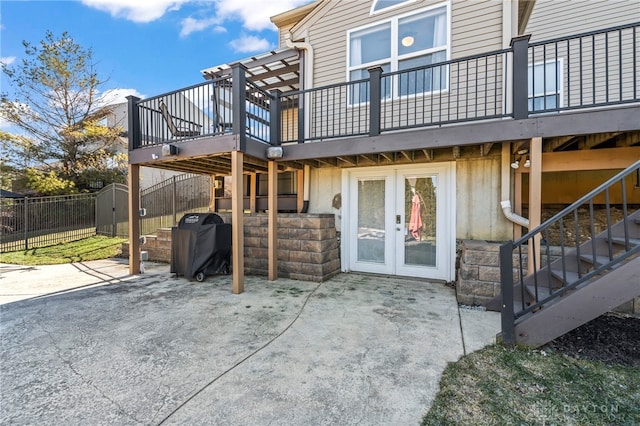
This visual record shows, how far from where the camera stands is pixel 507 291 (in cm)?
267

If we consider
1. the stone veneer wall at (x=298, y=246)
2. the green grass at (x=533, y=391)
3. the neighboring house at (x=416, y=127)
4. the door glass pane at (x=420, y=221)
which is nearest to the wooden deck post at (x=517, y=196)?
the neighboring house at (x=416, y=127)

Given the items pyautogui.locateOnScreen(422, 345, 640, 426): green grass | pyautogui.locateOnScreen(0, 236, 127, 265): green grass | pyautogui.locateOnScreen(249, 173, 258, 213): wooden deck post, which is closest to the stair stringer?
pyautogui.locateOnScreen(422, 345, 640, 426): green grass

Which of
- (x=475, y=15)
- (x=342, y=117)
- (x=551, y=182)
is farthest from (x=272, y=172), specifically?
(x=551, y=182)

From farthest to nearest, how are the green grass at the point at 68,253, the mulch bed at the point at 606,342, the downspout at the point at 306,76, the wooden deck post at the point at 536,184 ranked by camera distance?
the green grass at the point at 68,253, the downspout at the point at 306,76, the wooden deck post at the point at 536,184, the mulch bed at the point at 606,342

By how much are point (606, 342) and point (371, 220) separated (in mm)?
3597

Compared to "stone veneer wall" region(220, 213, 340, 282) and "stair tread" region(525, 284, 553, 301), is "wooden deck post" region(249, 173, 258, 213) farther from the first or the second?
"stair tread" region(525, 284, 553, 301)

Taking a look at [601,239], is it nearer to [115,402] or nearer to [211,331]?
[211,331]

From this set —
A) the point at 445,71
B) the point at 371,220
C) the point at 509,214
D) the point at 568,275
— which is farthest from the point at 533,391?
the point at 445,71

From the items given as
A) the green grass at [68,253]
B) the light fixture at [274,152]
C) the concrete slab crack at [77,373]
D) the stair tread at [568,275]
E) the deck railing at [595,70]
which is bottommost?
the concrete slab crack at [77,373]

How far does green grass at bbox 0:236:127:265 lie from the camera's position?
7095 mm

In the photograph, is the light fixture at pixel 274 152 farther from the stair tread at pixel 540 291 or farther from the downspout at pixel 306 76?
the stair tread at pixel 540 291

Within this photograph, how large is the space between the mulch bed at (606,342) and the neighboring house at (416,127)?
978 millimetres

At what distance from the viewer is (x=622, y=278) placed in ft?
8.02

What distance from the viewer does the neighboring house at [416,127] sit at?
4.18 metres
